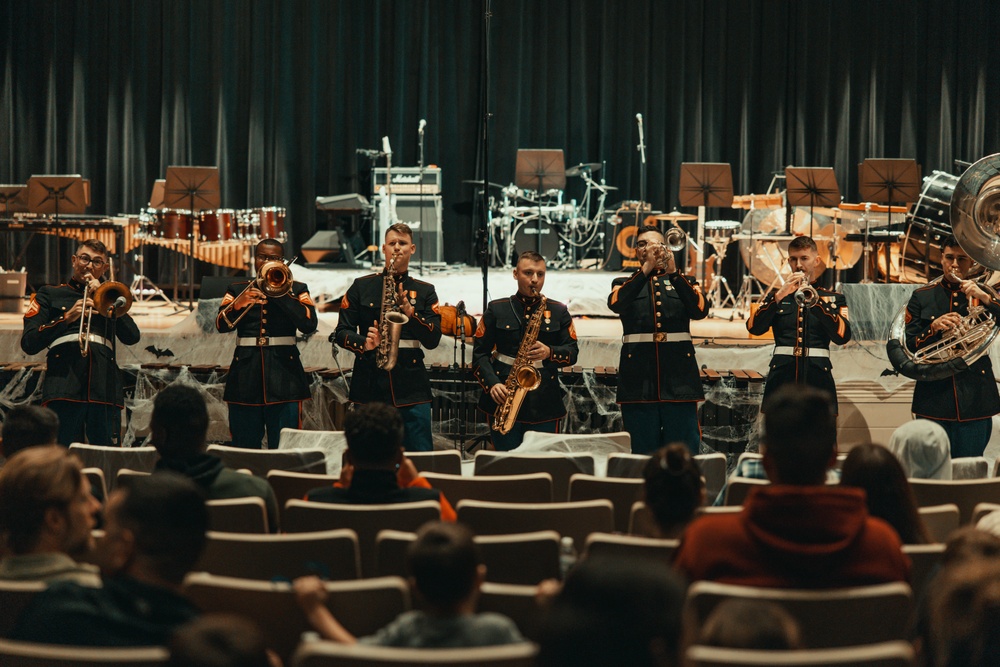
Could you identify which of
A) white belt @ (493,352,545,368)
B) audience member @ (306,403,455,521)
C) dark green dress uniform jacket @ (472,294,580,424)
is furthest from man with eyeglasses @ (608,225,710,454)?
audience member @ (306,403,455,521)

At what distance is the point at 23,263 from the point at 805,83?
9.48 metres

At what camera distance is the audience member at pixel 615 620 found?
173cm

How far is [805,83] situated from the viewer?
12719 mm

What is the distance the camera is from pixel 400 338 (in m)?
5.80

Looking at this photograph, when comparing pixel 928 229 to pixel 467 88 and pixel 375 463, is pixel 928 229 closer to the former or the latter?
pixel 375 463

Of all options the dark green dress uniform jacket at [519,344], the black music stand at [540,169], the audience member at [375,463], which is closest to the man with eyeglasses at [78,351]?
the dark green dress uniform jacket at [519,344]

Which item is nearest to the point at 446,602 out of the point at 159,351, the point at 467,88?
the point at 159,351

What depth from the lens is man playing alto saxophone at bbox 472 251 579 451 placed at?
227 inches

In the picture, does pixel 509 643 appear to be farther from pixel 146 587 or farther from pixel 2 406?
pixel 2 406

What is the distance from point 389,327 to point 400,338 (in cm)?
13

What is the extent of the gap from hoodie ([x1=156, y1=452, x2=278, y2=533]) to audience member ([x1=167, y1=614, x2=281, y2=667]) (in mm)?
1671

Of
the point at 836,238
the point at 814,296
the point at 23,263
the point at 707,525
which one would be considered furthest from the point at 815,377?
the point at 23,263

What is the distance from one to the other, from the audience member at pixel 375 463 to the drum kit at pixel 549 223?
827 centimetres

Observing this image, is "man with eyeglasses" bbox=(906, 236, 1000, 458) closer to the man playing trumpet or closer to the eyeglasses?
the man playing trumpet
